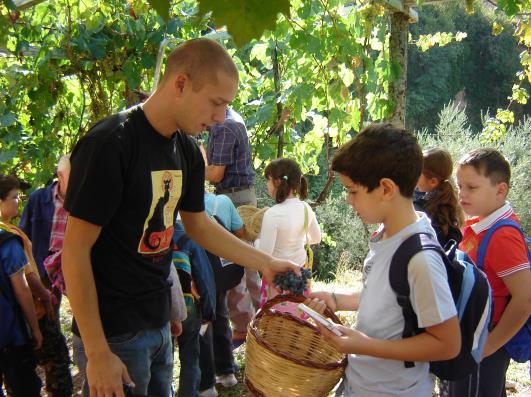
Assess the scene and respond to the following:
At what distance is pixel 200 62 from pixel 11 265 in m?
1.63

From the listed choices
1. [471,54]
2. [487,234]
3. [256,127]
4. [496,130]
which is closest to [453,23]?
[471,54]

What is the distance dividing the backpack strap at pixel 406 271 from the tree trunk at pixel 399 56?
2.12m

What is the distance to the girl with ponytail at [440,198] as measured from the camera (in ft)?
7.77

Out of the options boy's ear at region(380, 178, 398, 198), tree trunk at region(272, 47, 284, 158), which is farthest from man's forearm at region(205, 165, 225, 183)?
boy's ear at region(380, 178, 398, 198)

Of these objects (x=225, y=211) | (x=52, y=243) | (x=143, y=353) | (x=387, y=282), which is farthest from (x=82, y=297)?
(x=225, y=211)

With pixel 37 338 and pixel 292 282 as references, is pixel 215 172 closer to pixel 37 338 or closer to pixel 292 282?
pixel 37 338

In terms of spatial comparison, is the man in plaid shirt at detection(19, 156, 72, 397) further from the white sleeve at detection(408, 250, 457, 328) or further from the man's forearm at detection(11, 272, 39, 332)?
the white sleeve at detection(408, 250, 457, 328)

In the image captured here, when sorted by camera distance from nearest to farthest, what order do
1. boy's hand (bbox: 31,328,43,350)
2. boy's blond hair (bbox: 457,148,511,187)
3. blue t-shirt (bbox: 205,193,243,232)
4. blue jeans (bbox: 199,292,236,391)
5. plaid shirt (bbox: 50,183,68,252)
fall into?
boy's blond hair (bbox: 457,148,511,187)
boy's hand (bbox: 31,328,43,350)
plaid shirt (bbox: 50,183,68,252)
blue t-shirt (bbox: 205,193,243,232)
blue jeans (bbox: 199,292,236,391)

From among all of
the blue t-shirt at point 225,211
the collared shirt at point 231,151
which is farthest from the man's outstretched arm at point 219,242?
the collared shirt at point 231,151

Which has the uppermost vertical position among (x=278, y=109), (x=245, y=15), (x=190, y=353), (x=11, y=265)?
(x=278, y=109)

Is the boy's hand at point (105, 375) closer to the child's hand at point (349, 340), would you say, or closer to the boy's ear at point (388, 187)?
the child's hand at point (349, 340)

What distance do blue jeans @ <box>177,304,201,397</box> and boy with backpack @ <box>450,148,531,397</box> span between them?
4.37 ft

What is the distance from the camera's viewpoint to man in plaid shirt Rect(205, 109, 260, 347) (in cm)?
378

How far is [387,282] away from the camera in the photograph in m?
1.55
